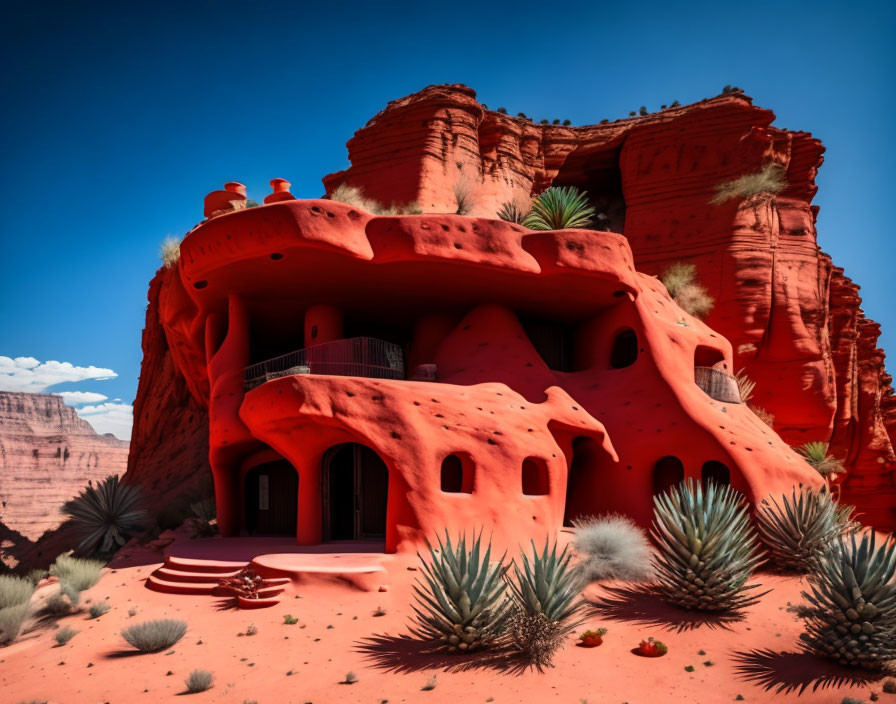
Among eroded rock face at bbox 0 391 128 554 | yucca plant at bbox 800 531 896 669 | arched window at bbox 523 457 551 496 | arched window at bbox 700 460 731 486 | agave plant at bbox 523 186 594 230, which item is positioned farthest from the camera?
eroded rock face at bbox 0 391 128 554

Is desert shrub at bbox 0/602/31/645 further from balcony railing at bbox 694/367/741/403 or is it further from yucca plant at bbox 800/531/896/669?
balcony railing at bbox 694/367/741/403

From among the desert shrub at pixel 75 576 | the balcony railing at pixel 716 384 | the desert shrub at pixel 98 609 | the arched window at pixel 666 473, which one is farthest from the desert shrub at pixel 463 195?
the desert shrub at pixel 98 609

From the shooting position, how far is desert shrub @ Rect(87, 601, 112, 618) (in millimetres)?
10542

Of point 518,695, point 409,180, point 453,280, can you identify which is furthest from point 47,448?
point 518,695

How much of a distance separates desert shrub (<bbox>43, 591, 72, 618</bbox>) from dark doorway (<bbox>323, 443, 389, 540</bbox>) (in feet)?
19.0

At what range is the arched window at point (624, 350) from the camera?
18828mm

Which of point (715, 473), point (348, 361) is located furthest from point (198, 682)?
point (715, 473)

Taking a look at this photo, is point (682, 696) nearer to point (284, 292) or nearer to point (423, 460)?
point (423, 460)

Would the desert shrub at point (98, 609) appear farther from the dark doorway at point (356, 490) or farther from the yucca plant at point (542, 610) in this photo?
the yucca plant at point (542, 610)

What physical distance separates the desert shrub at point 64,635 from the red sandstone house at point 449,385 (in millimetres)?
5151

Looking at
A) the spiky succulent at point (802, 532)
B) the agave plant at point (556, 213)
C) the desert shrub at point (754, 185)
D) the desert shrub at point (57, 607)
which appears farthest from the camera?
the desert shrub at point (754, 185)

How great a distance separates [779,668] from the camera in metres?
7.58

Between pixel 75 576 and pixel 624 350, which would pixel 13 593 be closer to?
pixel 75 576

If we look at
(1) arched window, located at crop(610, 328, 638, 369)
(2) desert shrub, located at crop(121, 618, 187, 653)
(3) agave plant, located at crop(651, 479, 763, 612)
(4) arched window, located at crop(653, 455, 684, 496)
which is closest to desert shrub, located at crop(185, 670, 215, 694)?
(2) desert shrub, located at crop(121, 618, 187, 653)
